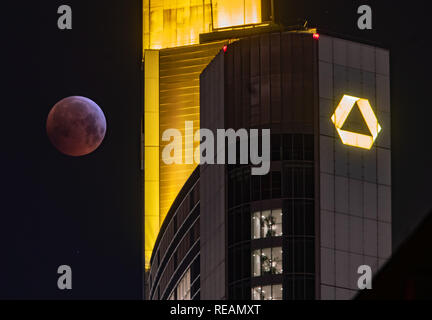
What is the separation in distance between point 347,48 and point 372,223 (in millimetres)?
18863

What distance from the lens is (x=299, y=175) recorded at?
12800cm

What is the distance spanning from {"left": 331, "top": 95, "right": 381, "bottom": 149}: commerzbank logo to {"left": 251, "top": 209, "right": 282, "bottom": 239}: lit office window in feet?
38.7

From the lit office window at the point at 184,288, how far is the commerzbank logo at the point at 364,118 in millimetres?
27468

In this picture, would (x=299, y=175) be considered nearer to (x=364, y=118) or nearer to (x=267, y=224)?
(x=267, y=224)

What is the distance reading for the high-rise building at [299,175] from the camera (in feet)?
408

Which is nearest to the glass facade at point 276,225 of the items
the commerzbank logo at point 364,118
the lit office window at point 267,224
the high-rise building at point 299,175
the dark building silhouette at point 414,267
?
the lit office window at point 267,224

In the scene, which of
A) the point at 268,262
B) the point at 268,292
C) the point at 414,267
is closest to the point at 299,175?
the point at 268,262

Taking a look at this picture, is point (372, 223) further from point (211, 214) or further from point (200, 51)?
point (200, 51)

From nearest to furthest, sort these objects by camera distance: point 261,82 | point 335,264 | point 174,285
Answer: point 335,264 < point 261,82 < point 174,285

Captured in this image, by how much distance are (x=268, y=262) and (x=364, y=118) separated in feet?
66.9

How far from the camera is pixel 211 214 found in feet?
442

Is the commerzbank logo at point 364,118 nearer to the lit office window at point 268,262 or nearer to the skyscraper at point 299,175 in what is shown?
the skyscraper at point 299,175
